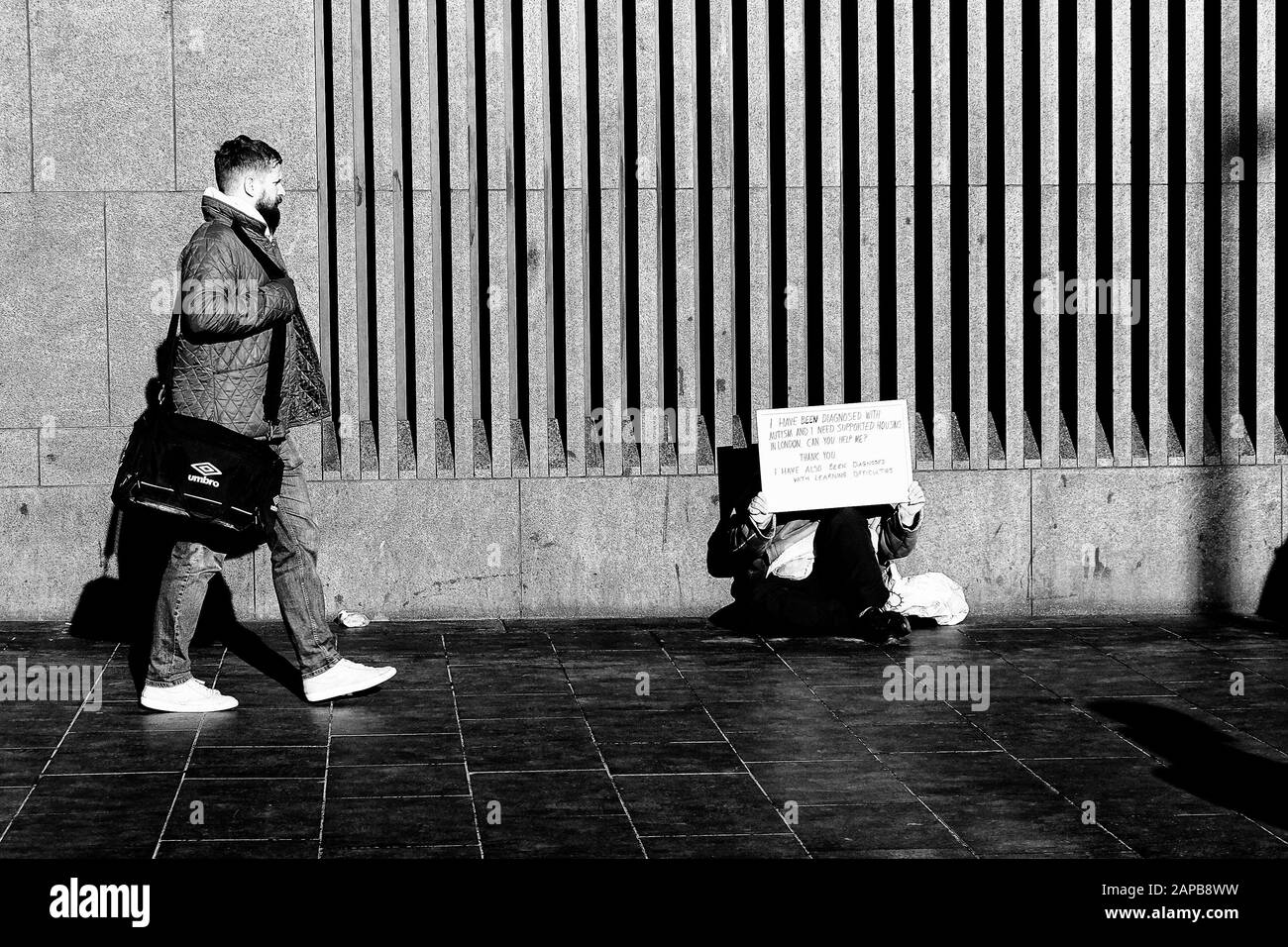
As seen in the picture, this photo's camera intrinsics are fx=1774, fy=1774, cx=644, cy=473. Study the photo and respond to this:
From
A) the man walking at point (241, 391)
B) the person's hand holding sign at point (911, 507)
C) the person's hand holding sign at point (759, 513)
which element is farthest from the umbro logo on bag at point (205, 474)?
the person's hand holding sign at point (911, 507)

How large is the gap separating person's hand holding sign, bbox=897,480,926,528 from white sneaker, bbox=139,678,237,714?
3491 millimetres

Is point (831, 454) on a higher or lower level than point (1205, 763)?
higher

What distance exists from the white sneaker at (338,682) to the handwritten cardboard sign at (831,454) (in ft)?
8.04

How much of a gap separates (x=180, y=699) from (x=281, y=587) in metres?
0.59

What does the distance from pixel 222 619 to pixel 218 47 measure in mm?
2918

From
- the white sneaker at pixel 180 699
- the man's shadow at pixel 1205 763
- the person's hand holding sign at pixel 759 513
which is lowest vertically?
the man's shadow at pixel 1205 763

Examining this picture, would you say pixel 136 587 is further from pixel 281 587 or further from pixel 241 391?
pixel 241 391

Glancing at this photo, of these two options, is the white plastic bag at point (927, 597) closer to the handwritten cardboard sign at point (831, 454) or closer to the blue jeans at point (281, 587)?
the handwritten cardboard sign at point (831, 454)

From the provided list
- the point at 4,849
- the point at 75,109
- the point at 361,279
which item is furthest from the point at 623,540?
the point at 4,849

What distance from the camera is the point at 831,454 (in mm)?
8820

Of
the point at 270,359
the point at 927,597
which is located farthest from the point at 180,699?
the point at 927,597

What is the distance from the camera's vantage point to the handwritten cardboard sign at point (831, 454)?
8.80m

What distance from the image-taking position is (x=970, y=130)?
938 cm

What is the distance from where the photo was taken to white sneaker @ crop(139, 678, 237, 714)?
23.0 ft
